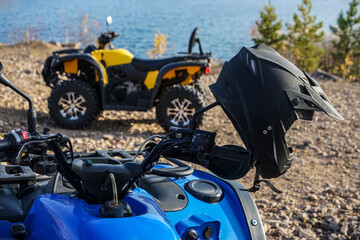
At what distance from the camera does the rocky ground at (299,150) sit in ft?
13.7

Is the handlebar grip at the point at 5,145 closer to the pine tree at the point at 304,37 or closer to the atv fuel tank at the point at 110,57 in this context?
the atv fuel tank at the point at 110,57

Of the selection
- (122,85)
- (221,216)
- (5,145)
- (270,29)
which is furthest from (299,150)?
(270,29)

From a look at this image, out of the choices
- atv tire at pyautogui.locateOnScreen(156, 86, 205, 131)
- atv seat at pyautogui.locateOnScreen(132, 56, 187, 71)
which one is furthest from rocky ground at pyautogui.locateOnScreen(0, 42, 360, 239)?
atv seat at pyautogui.locateOnScreen(132, 56, 187, 71)

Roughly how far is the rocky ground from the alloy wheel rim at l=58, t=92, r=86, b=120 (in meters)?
0.27

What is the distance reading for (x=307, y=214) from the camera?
4316 mm

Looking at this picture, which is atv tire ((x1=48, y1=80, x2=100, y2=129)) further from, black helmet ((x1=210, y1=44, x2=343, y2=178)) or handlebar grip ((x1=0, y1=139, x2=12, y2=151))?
black helmet ((x1=210, y1=44, x2=343, y2=178))

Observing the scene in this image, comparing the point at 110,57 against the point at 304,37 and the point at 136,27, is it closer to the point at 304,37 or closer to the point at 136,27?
the point at 304,37

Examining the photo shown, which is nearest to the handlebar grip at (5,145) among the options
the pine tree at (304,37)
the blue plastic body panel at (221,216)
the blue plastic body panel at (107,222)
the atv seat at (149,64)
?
the blue plastic body panel at (107,222)

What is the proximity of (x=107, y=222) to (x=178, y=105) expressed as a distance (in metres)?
5.26

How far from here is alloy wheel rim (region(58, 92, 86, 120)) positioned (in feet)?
22.8

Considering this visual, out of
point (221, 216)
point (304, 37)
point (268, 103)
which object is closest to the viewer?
point (268, 103)

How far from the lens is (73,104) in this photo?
6.97 meters

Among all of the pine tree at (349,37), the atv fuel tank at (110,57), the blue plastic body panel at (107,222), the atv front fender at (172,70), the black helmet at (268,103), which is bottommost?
the pine tree at (349,37)

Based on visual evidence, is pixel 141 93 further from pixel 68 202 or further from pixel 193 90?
pixel 68 202
